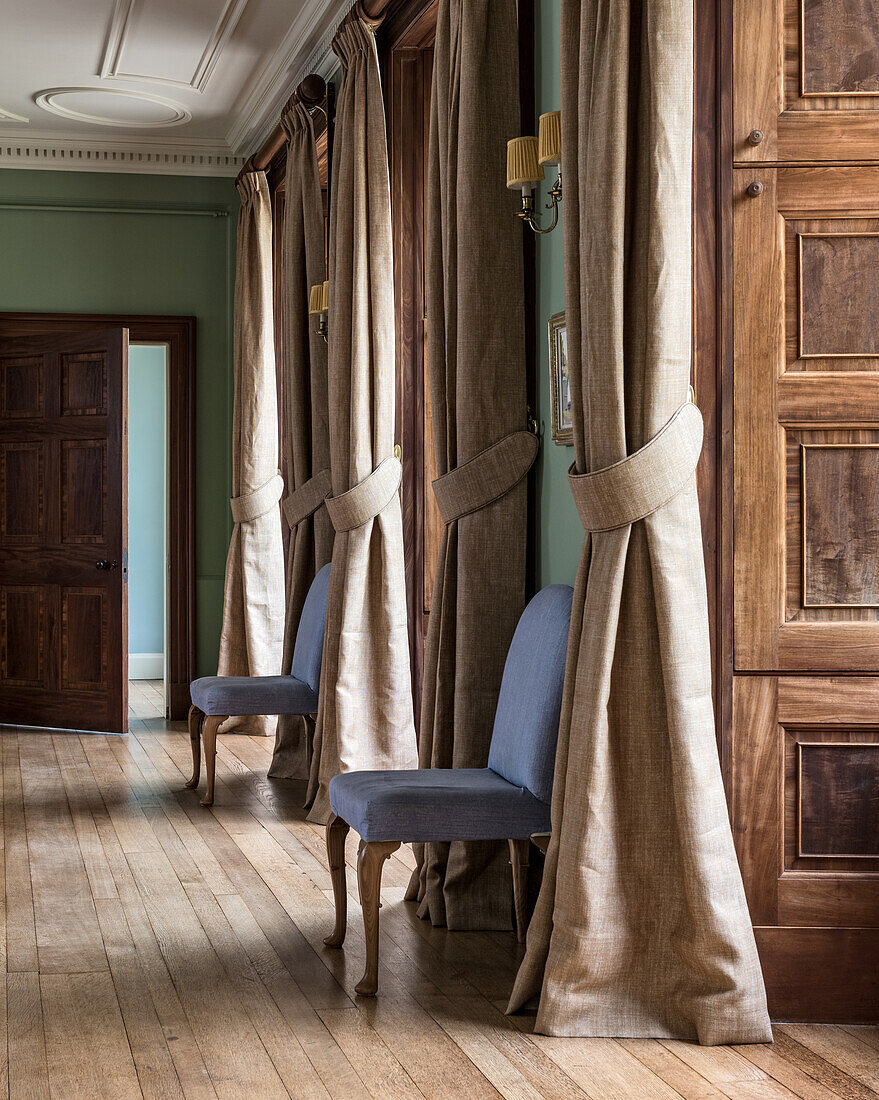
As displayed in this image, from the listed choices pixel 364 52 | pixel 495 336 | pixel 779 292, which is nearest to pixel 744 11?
pixel 779 292

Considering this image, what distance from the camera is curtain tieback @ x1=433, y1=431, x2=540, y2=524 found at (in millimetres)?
3682

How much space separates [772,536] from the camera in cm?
297

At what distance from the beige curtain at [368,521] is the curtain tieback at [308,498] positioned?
0.72 m

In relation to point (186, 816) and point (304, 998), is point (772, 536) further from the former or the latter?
point (186, 816)

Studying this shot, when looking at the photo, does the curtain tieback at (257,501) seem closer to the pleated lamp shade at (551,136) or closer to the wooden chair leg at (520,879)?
the wooden chair leg at (520,879)

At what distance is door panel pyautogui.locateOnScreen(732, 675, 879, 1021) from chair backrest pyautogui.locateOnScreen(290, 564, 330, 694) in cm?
254

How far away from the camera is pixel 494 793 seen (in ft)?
10.2

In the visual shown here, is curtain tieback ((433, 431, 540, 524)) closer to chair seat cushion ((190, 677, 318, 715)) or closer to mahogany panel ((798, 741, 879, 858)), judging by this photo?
mahogany panel ((798, 741, 879, 858))

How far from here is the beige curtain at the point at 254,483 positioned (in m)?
6.87

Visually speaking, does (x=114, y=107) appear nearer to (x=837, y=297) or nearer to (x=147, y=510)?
(x=147, y=510)

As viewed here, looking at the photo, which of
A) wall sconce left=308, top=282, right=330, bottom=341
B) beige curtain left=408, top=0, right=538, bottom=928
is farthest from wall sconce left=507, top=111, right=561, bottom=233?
wall sconce left=308, top=282, right=330, bottom=341

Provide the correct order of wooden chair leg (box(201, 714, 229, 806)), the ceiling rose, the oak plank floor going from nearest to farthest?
the oak plank floor, wooden chair leg (box(201, 714, 229, 806)), the ceiling rose

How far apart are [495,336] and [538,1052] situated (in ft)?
6.53

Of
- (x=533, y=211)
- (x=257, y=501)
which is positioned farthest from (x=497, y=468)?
(x=257, y=501)
